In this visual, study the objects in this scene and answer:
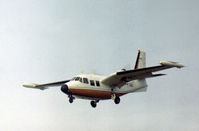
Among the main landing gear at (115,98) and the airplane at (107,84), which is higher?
the airplane at (107,84)

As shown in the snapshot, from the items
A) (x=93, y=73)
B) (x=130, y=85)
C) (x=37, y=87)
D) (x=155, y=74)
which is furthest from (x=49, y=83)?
(x=155, y=74)

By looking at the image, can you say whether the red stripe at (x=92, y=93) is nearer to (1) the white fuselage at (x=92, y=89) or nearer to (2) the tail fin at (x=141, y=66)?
(1) the white fuselage at (x=92, y=89)

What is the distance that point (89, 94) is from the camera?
40719mm

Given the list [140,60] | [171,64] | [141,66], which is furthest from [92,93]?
[140,60]

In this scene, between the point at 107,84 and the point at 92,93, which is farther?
the point at 107,84

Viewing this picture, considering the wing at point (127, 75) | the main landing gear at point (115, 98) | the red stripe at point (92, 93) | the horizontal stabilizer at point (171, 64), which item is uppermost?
the horizontal stabilizer at point (171, 64)

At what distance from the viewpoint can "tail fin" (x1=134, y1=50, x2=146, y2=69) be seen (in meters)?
49.0

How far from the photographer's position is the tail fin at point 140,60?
1930 inches

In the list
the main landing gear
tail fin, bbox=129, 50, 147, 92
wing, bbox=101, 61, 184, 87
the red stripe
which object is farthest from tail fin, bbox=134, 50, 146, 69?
the red stripe

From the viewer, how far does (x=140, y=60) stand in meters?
49.2

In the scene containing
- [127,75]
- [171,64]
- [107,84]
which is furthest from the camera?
[107,84]

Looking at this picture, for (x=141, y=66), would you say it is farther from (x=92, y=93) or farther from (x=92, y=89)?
(x=92, y=93)

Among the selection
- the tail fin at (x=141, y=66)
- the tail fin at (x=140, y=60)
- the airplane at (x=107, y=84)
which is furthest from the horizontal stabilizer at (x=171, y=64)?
the tail fin at (x=140, y=60)

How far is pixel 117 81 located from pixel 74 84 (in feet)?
18.2
